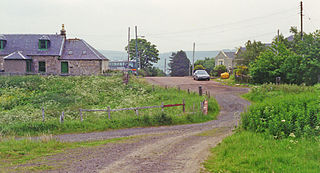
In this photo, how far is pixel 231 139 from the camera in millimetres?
12180

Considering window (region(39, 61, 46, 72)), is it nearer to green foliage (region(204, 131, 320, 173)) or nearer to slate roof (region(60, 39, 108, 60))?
slate roof (region(60, 39, 108, 60))

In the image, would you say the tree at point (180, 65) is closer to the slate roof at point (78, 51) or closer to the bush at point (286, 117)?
the slate roof at point (78, 51)

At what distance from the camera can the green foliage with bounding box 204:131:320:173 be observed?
884cm

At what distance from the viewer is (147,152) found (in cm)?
1182

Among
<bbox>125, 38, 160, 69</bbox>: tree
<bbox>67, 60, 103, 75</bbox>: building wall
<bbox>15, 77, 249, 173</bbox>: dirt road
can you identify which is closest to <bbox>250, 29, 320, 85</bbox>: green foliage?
<bbox>15, 77, 249, 173</bbox>: dirt road

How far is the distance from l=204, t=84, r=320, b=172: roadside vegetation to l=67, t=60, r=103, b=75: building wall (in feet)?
109

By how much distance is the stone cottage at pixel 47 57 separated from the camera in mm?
42397

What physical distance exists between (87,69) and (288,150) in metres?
37.3

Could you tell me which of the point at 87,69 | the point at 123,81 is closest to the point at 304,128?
the point at 123,81

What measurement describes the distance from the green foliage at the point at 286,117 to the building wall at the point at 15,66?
119ft

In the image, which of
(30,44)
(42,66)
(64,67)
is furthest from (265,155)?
(30,44)

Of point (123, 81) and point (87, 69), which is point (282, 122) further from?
point (87, 69)

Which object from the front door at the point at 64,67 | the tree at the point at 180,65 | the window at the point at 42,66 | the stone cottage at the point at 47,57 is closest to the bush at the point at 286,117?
the stone cottage at the point at 47,57

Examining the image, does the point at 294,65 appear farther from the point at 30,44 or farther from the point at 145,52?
the point at 145,52
